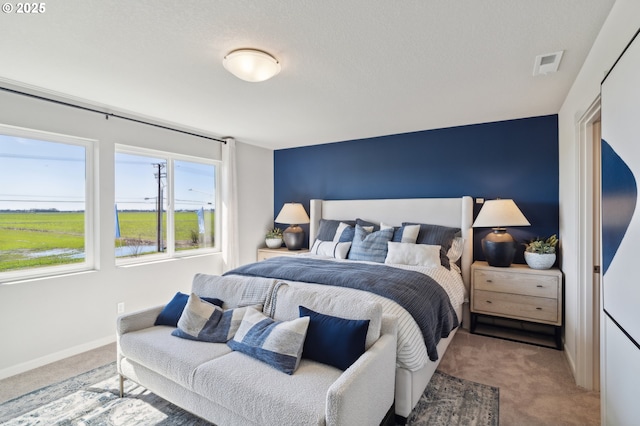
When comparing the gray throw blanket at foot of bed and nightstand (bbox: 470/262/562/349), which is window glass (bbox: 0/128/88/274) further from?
nightstand (bbox: 470/262/562/349)

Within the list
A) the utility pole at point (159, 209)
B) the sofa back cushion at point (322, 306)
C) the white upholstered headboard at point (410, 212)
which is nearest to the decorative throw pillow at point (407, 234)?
the white upholstered headboard at point (410, 212)

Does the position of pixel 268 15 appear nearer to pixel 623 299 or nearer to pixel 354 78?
pixel 354 78

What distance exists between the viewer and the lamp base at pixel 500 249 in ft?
10.4

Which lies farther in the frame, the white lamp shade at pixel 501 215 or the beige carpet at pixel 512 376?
the white lamp shade at pixel 501 215

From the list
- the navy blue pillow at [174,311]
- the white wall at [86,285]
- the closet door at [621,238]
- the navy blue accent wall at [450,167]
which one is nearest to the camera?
the closet door at [621,238]

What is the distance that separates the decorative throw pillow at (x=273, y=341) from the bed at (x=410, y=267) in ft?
1.83

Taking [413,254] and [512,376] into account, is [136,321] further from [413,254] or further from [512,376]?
[512,376]

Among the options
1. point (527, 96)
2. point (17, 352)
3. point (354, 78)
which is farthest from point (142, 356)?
point (527, 96)

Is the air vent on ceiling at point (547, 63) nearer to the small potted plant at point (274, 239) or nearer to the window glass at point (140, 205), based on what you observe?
the small potted plant at point (274, 239)

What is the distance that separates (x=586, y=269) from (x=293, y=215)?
3.30m

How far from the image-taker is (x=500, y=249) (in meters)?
3.17

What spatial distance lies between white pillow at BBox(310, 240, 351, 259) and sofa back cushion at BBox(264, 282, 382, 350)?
161cm

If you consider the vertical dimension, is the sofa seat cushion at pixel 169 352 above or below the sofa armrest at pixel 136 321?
below

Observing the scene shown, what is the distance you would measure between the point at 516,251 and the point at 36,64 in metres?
4.52
